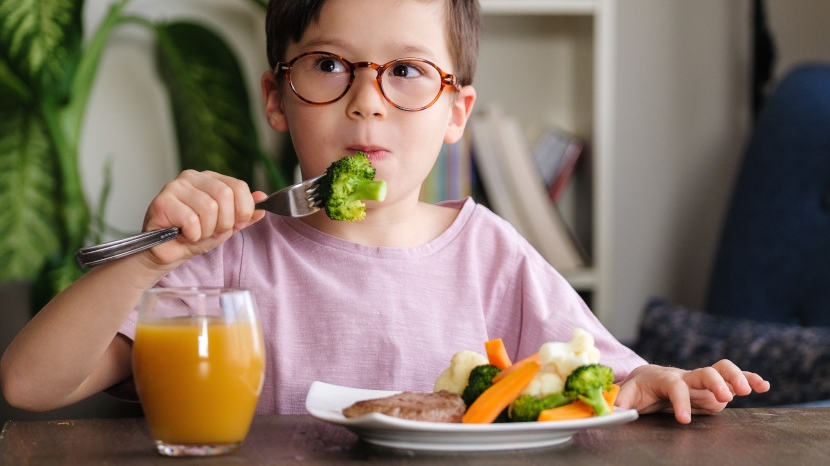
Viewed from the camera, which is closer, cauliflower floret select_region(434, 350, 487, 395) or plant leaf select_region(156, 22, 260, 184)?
cauliflower floret select_region(434, 350, 487, 395)

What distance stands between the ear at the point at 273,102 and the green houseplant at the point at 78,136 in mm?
1177

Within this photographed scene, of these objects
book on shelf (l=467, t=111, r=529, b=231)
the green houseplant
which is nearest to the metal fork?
the green houseplant

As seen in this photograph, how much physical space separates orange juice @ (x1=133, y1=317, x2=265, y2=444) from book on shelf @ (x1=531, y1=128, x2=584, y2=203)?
2091mm

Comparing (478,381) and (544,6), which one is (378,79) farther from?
(544,6)

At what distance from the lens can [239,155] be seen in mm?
2688

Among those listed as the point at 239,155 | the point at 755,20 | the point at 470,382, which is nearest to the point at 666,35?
the point at 755,20

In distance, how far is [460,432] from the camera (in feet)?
2.75

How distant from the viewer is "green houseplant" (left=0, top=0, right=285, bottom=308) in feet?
8.61

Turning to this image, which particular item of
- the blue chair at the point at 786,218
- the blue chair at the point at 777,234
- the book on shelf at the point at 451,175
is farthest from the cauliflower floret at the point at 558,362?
the book on shelf at the point at 451,175

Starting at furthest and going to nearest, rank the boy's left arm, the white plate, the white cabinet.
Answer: the white cabinet, the boy's left arm, the white plate

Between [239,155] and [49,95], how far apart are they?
0.49m

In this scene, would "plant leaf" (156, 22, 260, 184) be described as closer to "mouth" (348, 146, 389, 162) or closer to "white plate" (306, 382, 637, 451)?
"mouth" (348, 146, 389, 162)

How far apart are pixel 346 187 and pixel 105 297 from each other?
28 centimetres

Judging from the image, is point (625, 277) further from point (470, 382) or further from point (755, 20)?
point (470, 382)
